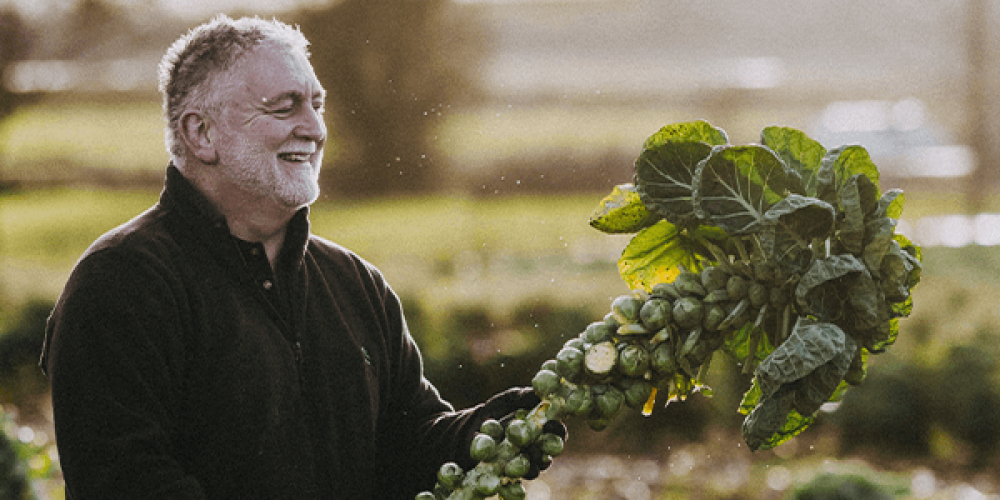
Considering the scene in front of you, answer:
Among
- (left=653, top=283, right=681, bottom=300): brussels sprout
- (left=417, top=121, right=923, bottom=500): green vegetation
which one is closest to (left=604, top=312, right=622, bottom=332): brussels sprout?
(left=417, top=121, right=923, bottom=500): green vegetation

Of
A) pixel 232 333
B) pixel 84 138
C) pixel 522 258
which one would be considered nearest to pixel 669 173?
pixel 232 333

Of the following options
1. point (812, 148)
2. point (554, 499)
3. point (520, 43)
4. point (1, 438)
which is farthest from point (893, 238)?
point (520, 43)

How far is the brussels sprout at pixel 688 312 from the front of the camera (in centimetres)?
180

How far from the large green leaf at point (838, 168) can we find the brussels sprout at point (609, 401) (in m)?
0.64

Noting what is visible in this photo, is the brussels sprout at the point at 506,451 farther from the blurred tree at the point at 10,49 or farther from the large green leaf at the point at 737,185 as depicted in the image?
the blurred tree at the point at 10,49

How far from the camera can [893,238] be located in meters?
1.87

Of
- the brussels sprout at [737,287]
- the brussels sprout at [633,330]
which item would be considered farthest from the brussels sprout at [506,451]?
the brussels sprout at [737,287]

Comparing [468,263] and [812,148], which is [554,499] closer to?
[468,263]

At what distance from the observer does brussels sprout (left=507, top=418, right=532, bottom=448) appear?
6.15 ft

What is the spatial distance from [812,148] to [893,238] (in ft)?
0.89

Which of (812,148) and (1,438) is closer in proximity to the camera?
(812,148)

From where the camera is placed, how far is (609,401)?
6.02 ft

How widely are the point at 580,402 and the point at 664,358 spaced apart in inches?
8.2

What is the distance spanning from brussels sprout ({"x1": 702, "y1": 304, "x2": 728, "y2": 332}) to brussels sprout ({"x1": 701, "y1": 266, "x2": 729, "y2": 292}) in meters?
0.05
